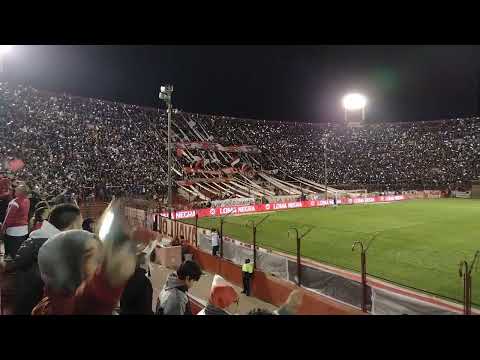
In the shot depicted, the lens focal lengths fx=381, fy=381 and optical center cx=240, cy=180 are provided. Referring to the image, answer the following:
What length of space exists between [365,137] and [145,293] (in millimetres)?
66387

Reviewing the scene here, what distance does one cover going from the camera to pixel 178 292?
4406mm

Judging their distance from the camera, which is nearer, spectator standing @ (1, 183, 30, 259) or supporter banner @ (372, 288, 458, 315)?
supporter banner @ (372, 288, 458, 315)

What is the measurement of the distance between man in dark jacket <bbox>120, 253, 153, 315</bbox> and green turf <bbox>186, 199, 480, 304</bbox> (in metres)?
8.99

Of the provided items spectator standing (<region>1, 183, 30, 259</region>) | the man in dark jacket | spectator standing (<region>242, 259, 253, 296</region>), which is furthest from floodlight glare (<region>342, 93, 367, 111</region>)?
the man in dark jacket

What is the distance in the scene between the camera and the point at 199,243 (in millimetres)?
15648

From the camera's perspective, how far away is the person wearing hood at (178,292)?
438cm

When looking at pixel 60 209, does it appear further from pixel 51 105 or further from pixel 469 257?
pixel 51 105

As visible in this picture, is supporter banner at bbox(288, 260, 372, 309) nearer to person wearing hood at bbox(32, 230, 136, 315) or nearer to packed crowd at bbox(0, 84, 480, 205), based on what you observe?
person wearing hood at bbox(32, 230, 136, 315)

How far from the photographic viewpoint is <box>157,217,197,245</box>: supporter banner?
16316 mm

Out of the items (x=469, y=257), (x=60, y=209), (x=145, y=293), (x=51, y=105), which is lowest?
(x=469, y=257)

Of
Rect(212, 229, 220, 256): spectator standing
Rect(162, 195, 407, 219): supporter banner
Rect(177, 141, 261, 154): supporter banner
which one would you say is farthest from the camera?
Rect(177, 141, 261, 154): supporter banner

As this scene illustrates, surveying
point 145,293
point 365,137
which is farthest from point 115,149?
point 365,137
